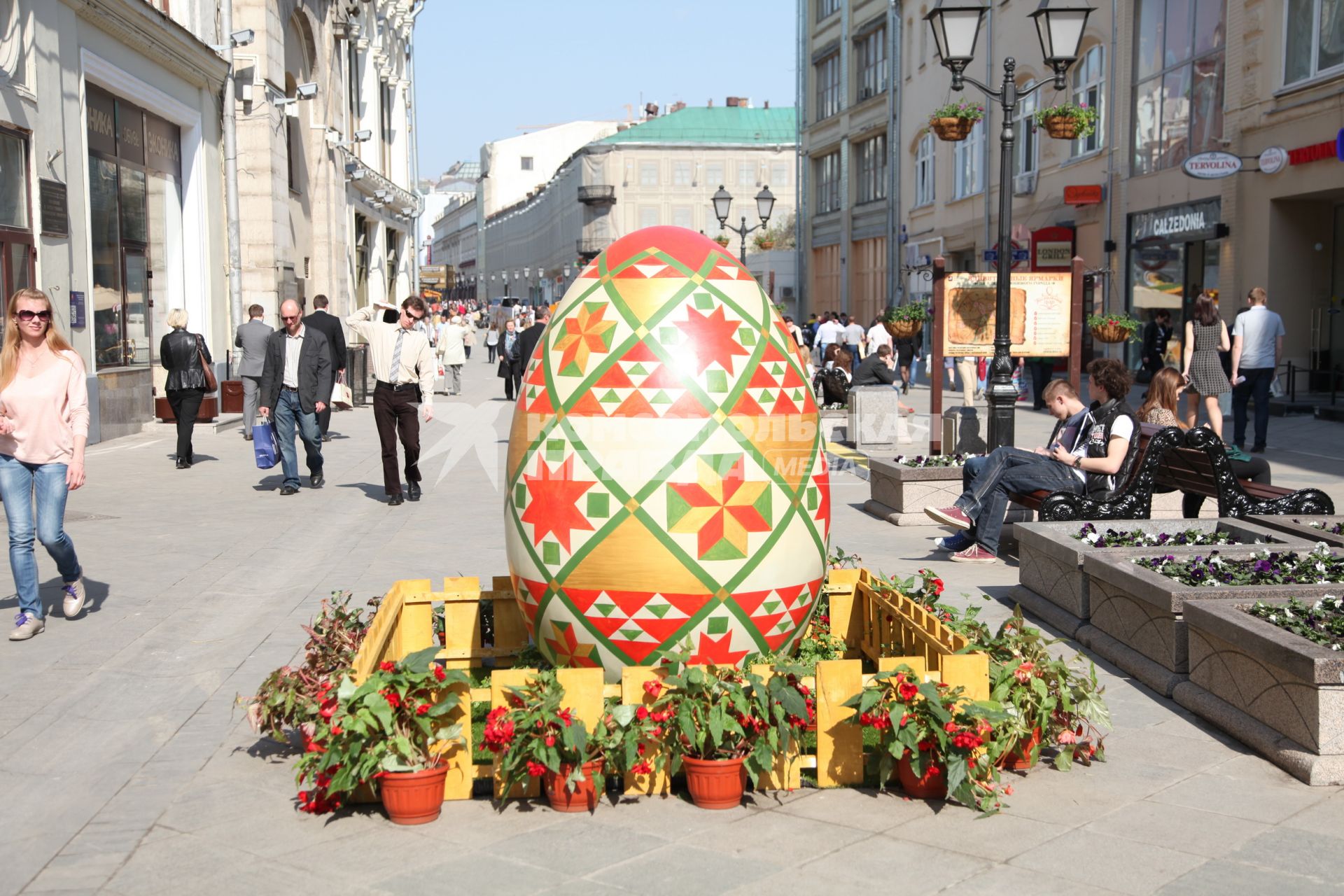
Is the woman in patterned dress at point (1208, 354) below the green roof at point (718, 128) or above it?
below

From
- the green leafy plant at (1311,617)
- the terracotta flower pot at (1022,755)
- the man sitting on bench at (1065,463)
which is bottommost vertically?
the terracotta flower pot at (1022,755)

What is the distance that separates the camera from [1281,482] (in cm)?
1255

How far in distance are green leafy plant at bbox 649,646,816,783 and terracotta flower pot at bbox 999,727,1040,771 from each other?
79cm

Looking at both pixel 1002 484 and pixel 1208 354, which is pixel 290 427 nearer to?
pixel 1002 484

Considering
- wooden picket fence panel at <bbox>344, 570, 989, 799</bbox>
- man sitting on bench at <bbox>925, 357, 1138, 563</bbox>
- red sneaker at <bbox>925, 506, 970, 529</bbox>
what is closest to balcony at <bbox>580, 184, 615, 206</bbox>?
red sneaker at <bbox>925, 506, 970, 529</bbox>

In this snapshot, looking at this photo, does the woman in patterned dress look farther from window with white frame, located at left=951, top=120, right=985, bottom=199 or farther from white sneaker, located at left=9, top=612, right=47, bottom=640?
window with white frame, located at left=951, top=120, right=985, bottom=199

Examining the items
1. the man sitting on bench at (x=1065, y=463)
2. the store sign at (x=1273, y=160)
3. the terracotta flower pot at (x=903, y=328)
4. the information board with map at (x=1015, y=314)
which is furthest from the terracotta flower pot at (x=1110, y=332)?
the man sitting on bench at (x=1065, y=463)

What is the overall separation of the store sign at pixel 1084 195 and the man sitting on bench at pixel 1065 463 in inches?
751

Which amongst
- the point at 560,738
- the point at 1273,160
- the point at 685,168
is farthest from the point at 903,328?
the point at 685,168

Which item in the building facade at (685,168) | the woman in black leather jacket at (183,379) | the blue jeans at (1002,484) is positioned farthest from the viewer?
the building facade at (685,168)

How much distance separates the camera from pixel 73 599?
24.0 feet

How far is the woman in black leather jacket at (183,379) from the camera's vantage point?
47.1ft

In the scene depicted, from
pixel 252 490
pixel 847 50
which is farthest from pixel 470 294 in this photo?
pixel 252 490

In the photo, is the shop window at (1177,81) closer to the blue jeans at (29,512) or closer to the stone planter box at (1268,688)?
the stone planter box at (1268,688)
